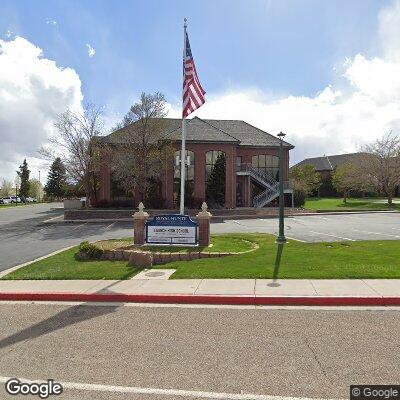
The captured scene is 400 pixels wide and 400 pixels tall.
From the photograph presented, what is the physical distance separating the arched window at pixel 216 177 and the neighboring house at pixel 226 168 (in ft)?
0.35

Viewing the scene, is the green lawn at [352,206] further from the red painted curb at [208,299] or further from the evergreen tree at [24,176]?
the evergreen tree at [24,176]

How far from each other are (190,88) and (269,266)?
6983mm

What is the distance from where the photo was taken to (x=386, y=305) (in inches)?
273

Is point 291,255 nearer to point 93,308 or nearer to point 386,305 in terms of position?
point 386,305

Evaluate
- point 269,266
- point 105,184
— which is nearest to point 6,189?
point 105,184

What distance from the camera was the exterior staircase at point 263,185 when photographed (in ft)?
120

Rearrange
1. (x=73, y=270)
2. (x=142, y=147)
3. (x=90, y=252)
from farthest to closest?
(x=142, y=147) < (x=90, y=252) < (x=73, y=270)

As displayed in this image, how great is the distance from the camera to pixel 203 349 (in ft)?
16.4

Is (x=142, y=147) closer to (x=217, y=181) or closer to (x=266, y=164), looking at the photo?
(x=217, y=181)

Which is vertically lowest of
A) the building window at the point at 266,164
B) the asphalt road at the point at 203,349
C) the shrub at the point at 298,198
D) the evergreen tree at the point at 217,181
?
the asphalt road at the point at 203,349

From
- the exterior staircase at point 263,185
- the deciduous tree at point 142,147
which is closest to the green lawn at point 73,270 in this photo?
the deciduous tree at point 142,147

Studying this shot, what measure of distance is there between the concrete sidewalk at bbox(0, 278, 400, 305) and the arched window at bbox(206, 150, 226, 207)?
28.0 m

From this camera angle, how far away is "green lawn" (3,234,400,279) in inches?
352

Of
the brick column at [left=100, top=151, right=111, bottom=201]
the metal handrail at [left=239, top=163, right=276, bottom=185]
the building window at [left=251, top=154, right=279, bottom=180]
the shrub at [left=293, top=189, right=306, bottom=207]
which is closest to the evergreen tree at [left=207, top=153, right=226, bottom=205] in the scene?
the metal handrail at [left=239, top=163, right=276, bottom=185]
